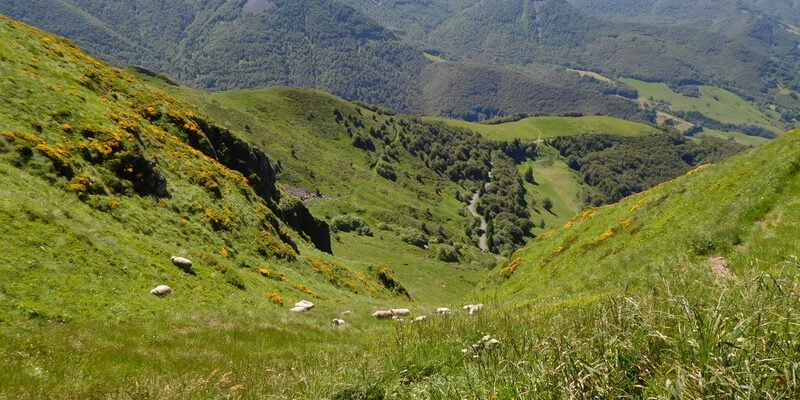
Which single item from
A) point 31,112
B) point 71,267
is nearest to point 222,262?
point 71,267

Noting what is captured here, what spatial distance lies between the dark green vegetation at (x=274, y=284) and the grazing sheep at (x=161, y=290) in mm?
341

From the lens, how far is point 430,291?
3167 inches

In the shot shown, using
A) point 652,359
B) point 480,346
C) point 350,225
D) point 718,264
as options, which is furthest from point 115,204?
point 350,225

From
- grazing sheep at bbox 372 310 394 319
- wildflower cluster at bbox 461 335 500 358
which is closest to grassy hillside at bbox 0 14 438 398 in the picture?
grazing sheep at bbox 372 310 394 319

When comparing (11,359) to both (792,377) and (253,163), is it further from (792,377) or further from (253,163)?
(253,163)

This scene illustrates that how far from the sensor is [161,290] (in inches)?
774

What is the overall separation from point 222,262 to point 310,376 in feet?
66.6

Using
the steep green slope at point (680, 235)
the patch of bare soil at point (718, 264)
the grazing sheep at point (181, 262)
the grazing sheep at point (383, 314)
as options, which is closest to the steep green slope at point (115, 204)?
the grazing sheep at point (181, 262)

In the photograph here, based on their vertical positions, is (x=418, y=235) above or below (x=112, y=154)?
below

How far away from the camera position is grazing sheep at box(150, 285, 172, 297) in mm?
19491

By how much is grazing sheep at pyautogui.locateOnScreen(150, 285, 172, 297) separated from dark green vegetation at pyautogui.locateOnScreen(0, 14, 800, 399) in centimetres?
34

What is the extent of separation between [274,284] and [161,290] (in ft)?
34.0

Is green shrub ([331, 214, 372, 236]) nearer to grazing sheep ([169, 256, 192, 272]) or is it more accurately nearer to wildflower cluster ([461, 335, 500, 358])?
grazing sheep ([169, 256, 192, 272])

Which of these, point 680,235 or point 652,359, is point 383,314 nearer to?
point 680,235
